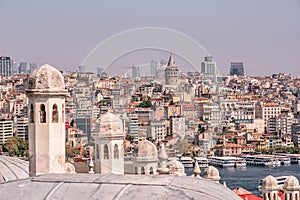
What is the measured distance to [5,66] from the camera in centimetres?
5356

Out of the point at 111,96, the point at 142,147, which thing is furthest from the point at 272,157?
the point at 142,147

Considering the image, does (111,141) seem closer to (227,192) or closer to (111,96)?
(227,192)

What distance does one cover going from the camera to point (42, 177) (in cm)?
189

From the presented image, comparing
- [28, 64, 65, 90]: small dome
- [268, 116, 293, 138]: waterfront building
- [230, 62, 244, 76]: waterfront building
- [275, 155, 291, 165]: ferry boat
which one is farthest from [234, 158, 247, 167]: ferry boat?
[28, 64, 65, 90]: small dome

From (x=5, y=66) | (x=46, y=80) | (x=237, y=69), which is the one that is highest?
(x=5, y=66)

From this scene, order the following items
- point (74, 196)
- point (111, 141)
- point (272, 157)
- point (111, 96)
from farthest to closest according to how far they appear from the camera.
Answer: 1. point (272, 157)
2. point (111, 96)
3. point (111, 141)
4. point (74, 196)

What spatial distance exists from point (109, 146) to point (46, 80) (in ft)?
3.55

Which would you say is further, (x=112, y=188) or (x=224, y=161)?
(x=224, y=161)

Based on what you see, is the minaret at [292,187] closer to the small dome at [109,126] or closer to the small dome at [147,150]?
the small dome at [147,150]

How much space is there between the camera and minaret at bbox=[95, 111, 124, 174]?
14.1 feet

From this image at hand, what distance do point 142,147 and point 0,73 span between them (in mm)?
49755

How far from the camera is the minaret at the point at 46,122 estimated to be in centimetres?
327

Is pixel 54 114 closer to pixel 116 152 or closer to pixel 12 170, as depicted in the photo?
pixel 12 170

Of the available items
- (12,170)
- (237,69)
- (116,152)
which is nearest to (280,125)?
(237,69)
